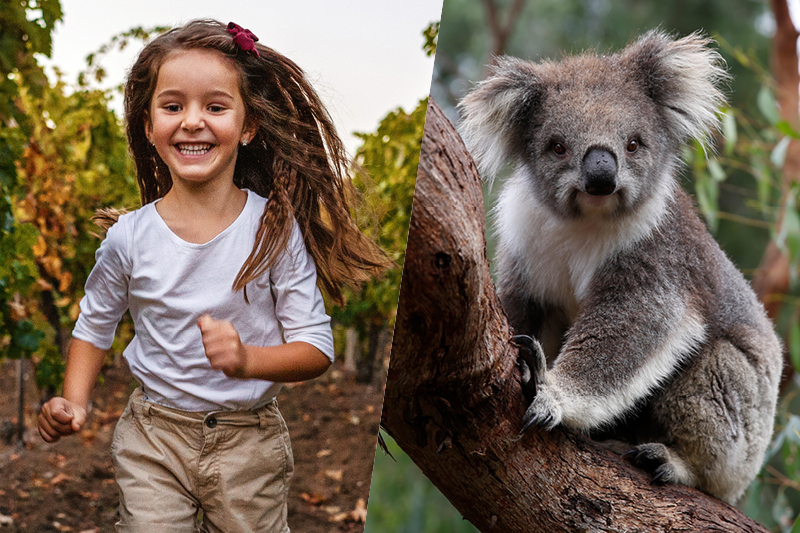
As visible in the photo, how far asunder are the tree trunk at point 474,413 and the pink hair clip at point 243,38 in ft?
1.00

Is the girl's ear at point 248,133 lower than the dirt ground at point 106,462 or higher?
higher

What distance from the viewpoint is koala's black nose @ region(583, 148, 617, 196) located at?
1.46m

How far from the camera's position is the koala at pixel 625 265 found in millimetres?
1560

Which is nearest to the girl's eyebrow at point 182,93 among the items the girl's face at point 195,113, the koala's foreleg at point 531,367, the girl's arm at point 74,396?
the girl's face at point 195,113

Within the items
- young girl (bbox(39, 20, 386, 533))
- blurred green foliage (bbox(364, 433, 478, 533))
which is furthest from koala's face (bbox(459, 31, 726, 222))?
blurred green foliage (bbox(364, 433, 478, 533))

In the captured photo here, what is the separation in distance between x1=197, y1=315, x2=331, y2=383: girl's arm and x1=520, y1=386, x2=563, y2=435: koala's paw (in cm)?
50

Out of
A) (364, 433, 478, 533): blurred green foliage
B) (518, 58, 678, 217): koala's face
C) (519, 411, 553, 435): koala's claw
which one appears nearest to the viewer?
(519, 411, 553, 435): koala's claw

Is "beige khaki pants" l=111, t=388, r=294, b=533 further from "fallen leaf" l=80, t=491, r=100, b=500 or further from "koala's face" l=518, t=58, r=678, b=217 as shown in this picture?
"koala's face" l=518, t=58, r=678, b=217

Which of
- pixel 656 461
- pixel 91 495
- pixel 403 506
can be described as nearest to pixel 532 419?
pixel 656 461

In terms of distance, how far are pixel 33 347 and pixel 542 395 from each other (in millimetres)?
955

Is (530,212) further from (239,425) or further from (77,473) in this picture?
(77,473)

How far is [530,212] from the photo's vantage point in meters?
1.74

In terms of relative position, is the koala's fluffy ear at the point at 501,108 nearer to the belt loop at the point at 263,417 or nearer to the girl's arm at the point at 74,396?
the belt loop at the point at 263,417

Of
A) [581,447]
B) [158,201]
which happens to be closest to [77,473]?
[158,201]
